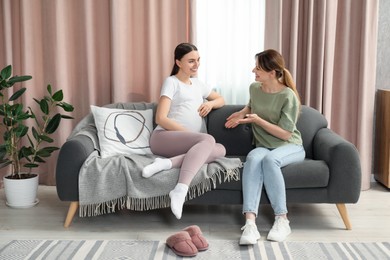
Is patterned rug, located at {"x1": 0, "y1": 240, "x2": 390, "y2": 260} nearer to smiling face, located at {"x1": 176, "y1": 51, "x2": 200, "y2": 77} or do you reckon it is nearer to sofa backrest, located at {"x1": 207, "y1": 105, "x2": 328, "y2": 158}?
sofa backrest, located at {"x1": 207, "y1": 105, "x2": 328, "y2": 158}

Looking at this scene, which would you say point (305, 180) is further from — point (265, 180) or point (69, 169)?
point (69, 169)

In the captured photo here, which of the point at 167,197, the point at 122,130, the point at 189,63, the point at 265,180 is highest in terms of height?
the point at 189,63

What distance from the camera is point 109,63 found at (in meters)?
3.91

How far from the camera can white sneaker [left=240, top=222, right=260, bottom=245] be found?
2.74 metres

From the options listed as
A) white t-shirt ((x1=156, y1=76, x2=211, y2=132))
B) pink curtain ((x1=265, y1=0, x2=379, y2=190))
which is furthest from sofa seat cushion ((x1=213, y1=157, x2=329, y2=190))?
pink curtain ((x1=265, y1=0, x2=379, y2=190))

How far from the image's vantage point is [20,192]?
3.46m

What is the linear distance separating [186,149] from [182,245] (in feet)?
2.27

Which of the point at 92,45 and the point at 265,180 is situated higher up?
the point at 92,45

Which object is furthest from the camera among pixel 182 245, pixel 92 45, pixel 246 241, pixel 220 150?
pixel 92 45

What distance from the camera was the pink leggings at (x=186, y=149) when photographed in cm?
293

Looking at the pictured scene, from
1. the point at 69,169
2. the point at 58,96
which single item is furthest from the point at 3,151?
the point at 69,169

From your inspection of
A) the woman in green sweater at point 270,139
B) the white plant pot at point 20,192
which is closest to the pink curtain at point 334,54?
the woman in green sweater at point 270,139

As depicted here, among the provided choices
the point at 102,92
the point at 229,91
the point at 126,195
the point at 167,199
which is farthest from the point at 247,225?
the point at 102,92

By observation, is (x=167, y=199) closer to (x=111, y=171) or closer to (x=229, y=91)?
(x=111, y=171)
